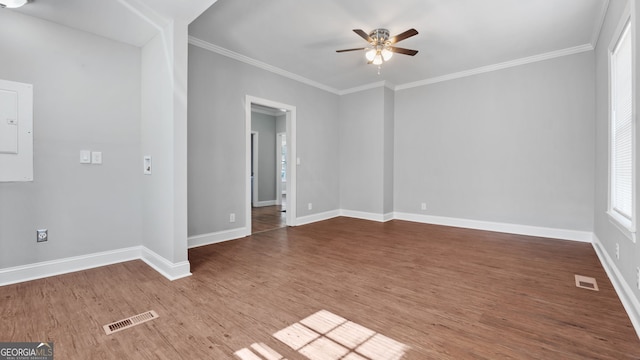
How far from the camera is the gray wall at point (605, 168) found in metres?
2.13

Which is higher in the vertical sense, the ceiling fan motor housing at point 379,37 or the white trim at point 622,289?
the ceiling fan motor housing at point 379,37

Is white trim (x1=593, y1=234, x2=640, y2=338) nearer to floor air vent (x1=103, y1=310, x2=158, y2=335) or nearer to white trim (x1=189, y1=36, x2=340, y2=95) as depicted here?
floor air vent (x1=103, y1=310, x2=158, y2=335)

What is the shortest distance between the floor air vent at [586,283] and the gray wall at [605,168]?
25 cm

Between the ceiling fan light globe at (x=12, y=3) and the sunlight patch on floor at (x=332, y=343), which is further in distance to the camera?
the ceiling fan light globe at (x=12, y=3)

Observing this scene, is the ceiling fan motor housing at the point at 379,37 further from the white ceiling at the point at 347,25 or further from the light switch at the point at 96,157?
the light switch at the point at 96,157

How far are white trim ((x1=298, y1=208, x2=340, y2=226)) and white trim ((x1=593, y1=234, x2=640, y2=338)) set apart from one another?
414 centimetres

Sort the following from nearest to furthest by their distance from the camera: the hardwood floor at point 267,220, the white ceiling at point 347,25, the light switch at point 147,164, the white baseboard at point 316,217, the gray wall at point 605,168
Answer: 1. the gray wall at point 605,168
2. the white ceiling at point 347,25
3. the light switch at point 147,164
4. the hardwood floor at point 267,220
5. the white baseboard at point 316,217

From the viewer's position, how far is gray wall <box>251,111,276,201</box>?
26.4 feet

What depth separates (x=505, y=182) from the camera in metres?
4.73

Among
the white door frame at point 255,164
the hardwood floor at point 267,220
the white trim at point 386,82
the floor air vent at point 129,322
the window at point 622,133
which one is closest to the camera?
the floor air vent at point 129,322

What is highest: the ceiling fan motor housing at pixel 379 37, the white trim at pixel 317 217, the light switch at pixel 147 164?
the ceiling fan motor housing at pixel 379 37

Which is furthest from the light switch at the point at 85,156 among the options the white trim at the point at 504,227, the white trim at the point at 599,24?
the white trim at the point at 599,24

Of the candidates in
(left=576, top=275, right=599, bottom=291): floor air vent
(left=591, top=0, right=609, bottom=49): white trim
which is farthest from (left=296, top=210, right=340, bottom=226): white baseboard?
(left=591, top=0, right=609, bottom=49): white trim

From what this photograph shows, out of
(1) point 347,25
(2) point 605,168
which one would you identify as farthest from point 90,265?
(2) point 605,168
